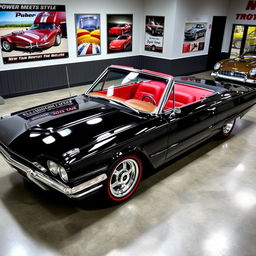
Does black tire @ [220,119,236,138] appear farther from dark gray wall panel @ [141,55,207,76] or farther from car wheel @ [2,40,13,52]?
car wheel @ [2,40,13,52]

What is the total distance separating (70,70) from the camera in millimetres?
8164

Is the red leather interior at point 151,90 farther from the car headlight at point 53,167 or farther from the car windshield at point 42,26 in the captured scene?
the car windshield at point 42,26

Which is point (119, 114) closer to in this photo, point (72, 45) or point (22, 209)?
point (22, 209)

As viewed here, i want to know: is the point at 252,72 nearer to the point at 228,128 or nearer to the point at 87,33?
the point at 228,128

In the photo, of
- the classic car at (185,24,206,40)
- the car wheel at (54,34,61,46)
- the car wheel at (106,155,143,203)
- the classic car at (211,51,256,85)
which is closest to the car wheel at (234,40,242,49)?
the classic car at (185,24,206,40)

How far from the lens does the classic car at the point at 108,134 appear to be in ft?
8.28

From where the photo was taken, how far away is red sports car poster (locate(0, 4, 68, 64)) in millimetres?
6637

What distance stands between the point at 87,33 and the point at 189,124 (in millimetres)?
5886

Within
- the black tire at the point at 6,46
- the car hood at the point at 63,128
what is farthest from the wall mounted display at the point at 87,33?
the car hood at the point at 63,128

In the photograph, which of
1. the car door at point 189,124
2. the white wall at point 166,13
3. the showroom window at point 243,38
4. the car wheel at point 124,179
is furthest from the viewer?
the showroom window at point 243,38

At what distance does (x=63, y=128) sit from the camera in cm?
291

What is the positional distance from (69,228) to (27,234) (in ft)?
1.33

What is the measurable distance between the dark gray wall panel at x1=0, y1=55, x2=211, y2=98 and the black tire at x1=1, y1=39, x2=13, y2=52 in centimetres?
56

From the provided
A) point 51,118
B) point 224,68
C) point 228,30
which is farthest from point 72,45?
point 228,30
